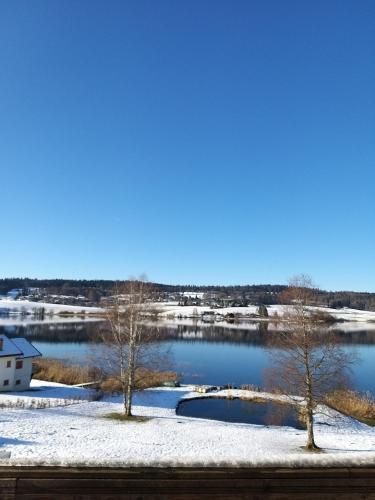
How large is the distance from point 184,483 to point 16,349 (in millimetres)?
44580

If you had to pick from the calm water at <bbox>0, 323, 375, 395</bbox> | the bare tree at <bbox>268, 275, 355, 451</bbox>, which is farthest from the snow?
the bare tree at <bbox>268, 275, 355, 451</bbox>

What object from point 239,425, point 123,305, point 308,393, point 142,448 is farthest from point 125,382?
point 308,393

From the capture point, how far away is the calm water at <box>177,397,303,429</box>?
3406cm

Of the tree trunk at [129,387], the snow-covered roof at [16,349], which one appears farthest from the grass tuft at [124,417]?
the snow-covered roof at [16,349]

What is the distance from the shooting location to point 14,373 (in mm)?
42500

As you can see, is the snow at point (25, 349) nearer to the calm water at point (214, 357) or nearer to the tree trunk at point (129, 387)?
the calm water at point (214, 357)

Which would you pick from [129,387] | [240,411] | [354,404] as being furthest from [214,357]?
[129,387]

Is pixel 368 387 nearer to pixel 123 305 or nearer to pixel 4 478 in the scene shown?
pixel 123 305

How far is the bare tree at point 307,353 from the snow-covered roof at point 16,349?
2743cm

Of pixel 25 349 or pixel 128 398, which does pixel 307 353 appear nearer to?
pixel 128 398

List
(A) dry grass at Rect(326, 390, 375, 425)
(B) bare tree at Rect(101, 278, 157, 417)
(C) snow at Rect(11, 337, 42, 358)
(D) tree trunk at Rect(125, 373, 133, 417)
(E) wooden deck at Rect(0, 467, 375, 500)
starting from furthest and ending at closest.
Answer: (C) snow at Rect(11, 337, 42, 358), (A) dry grass at Rect(326, 390, 375, 425), (B) bare tree at Rect(101, 278, 157, 417), (D) tree trunk at Rect(125, 373, 133, 417), (E) wooden deck at Rect(0, 467, 375, 500)

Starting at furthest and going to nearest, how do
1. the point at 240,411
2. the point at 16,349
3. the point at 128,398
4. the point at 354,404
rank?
1. the point at 16,349
2. the point at 354,404
3. the point at 240,411
4. the point at 128,398

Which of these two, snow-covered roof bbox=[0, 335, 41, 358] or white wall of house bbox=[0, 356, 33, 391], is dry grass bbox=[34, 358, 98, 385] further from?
white wall of house bbox=[0, 356, 33, 391]

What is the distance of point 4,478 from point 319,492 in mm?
2645
